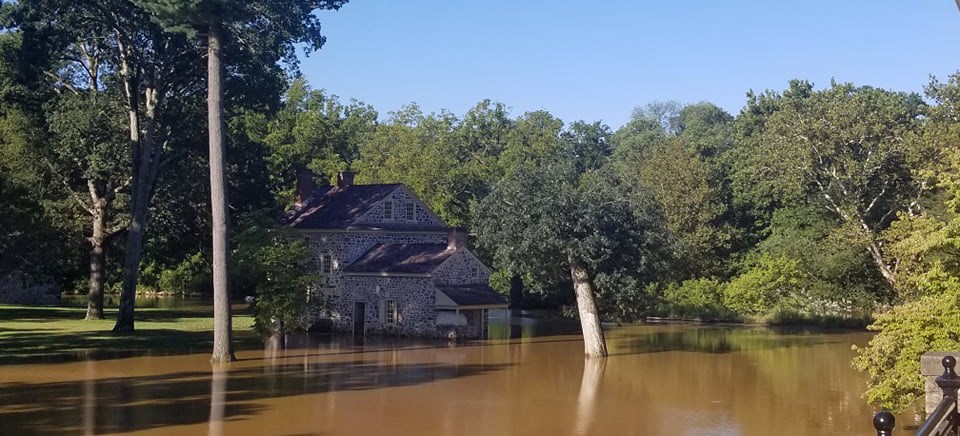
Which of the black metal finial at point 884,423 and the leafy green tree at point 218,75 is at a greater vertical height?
the leafy green tree at point 218,75

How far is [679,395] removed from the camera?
953 inches

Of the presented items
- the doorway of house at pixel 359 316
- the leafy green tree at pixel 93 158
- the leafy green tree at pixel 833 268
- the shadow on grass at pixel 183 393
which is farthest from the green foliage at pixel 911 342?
the leafy green tree at pixel 93 158

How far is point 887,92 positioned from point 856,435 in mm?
37474

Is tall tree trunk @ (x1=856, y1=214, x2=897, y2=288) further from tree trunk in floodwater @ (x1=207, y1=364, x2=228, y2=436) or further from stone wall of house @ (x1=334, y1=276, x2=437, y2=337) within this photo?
tree trunk in floodwater @ (x1=207, y1=364, x2=228, y2=436)

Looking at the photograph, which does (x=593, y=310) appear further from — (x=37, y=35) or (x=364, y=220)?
(x=37, y=35)

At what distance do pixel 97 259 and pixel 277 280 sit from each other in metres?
13.8

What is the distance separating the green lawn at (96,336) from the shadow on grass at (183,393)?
5.29 meters

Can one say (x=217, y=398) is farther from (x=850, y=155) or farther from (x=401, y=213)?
(x=850, y=155)

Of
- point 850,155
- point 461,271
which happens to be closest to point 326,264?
point 461,271

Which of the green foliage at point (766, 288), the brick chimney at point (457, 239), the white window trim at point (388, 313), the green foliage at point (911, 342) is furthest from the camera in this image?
the green foliage at point (766, 288)

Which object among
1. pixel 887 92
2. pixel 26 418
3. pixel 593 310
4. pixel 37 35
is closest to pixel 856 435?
pixel 593 310

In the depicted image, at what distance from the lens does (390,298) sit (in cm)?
3953

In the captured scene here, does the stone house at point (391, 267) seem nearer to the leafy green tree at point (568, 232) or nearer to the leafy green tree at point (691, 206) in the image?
the leafy green tree at point (568, 232)

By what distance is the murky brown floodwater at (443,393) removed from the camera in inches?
741
